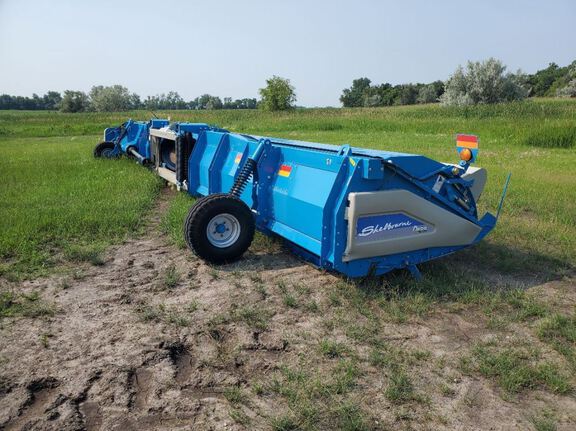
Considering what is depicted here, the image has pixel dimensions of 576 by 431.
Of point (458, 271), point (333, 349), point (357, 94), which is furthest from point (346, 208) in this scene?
point (357, 94)

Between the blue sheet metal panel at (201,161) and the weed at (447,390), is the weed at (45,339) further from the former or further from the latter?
the blue sheet metal panel at (201,161)

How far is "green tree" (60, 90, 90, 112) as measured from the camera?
236ft

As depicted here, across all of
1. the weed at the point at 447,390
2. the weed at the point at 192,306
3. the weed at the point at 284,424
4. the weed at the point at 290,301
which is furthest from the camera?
the weed at the point at 290,301

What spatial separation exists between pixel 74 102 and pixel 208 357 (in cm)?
7763

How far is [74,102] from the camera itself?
72250 millimetres

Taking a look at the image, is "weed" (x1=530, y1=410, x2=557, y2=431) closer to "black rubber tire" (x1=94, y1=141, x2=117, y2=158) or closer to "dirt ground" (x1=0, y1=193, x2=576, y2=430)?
"dirt ground" (x1=0, y1=193, x2=576, y2=430)

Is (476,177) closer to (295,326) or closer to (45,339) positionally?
(295,326)

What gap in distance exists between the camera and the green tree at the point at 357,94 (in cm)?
9514

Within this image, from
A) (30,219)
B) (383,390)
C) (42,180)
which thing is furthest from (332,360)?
(42,180)

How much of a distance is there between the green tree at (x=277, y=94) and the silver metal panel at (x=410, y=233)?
191 feet

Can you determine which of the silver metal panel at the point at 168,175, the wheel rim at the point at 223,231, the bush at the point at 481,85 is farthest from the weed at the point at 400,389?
the bush at the point at 481,85

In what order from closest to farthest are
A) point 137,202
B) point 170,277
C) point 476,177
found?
point 170,277 < point 476,177 < point 137,202

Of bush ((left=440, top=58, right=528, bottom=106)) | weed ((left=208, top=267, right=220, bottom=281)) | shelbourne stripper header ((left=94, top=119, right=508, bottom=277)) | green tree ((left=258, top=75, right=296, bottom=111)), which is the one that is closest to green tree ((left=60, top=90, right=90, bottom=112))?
green tree ((left=258, top=75, right=296, bottom=111))

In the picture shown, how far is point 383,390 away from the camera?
9.99ft
